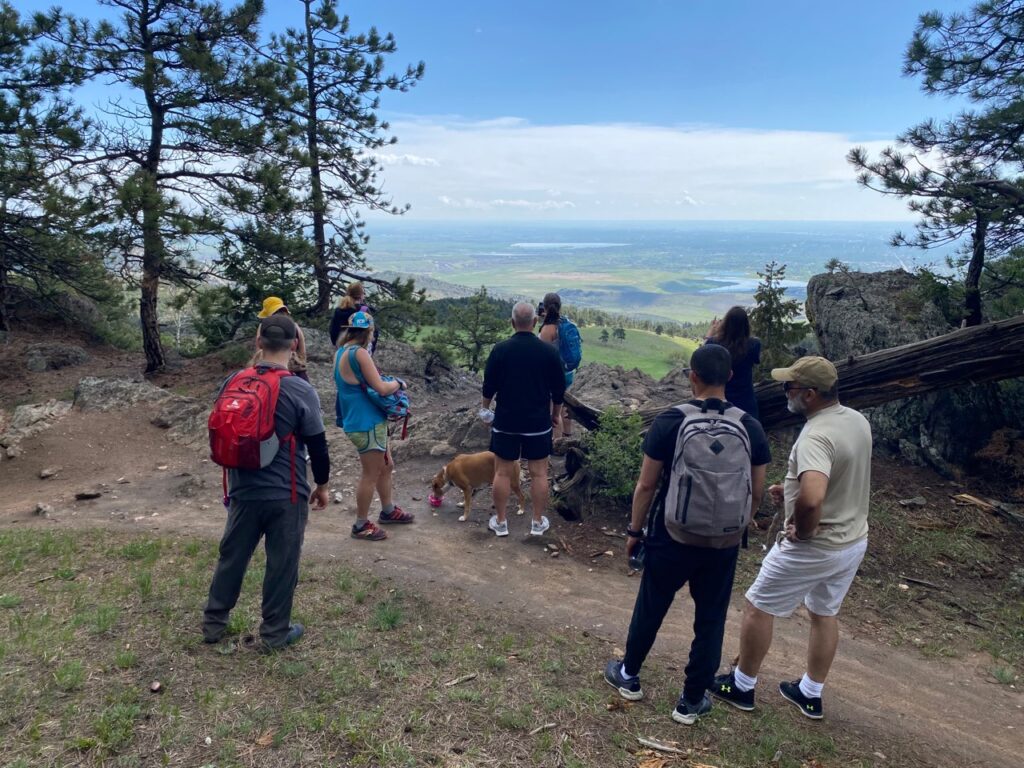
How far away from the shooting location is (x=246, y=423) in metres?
3.64

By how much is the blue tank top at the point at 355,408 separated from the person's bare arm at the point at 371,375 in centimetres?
14

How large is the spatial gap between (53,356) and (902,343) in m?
16.9

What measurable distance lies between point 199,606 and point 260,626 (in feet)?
2.52

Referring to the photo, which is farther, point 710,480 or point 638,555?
point 638,555

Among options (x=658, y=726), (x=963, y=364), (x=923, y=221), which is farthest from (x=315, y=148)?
(x=658, y=726)

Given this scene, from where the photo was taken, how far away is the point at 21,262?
43.4ft

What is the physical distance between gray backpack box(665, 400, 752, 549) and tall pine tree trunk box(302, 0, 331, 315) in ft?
40.8

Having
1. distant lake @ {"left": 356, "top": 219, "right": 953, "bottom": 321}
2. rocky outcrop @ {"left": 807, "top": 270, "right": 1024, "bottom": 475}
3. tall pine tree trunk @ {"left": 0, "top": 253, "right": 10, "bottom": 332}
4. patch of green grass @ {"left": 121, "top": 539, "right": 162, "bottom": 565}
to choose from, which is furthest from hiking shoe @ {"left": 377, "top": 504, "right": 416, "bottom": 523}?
distant lake @ {"left": 356, "top": 219, "right": 953, "bottom": 321}

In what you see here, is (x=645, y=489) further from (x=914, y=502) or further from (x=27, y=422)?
(x=27, y=422)

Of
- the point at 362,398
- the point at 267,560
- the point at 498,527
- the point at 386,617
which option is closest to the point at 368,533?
the point at 498,527

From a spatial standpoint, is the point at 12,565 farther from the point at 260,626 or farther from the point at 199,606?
the point at 260,626

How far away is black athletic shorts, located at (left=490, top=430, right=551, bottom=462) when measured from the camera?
6059 mm

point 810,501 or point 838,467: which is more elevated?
point 838,467

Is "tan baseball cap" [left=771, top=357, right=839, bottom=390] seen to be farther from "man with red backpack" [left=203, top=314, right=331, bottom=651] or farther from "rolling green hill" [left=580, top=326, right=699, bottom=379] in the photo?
"rolling green hill" [left=580, top=326, right=699, bottom=379]
